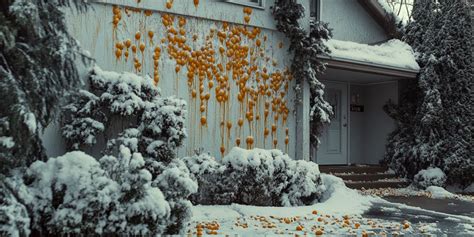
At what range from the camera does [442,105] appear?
11.8m

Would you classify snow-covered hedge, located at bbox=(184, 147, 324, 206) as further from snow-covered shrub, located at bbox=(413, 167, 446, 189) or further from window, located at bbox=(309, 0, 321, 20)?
window, located at bbox=(309, 0, 321, 20)

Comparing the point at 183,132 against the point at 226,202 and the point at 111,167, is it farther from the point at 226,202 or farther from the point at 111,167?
the point at 111,167

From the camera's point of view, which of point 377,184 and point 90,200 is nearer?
point 90,200

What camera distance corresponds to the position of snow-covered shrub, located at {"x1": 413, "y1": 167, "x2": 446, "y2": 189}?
11258 millimetres

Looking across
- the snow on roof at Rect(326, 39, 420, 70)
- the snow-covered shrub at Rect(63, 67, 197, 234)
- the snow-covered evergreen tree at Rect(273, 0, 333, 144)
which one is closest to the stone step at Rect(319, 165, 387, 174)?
the snow-covered evergreen tree at Rect(273, 0, 333, 144)

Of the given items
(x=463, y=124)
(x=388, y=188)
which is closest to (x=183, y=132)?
(x=388, y=188)

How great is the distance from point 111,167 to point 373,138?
9570 mm

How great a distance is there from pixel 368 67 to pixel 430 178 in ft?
9.24

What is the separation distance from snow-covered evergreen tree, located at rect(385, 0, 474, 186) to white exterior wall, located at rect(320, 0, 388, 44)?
160 cm

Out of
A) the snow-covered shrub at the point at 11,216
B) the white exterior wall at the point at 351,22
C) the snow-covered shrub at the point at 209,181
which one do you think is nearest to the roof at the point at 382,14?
the white exterior wall at the point at 351,22

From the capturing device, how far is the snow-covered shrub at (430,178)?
36.9ft

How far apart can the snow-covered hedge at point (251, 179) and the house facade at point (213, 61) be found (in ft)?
2.34

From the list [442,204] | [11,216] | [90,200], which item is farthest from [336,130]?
[11,216]

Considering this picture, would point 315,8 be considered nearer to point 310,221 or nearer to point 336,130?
point 336,130
